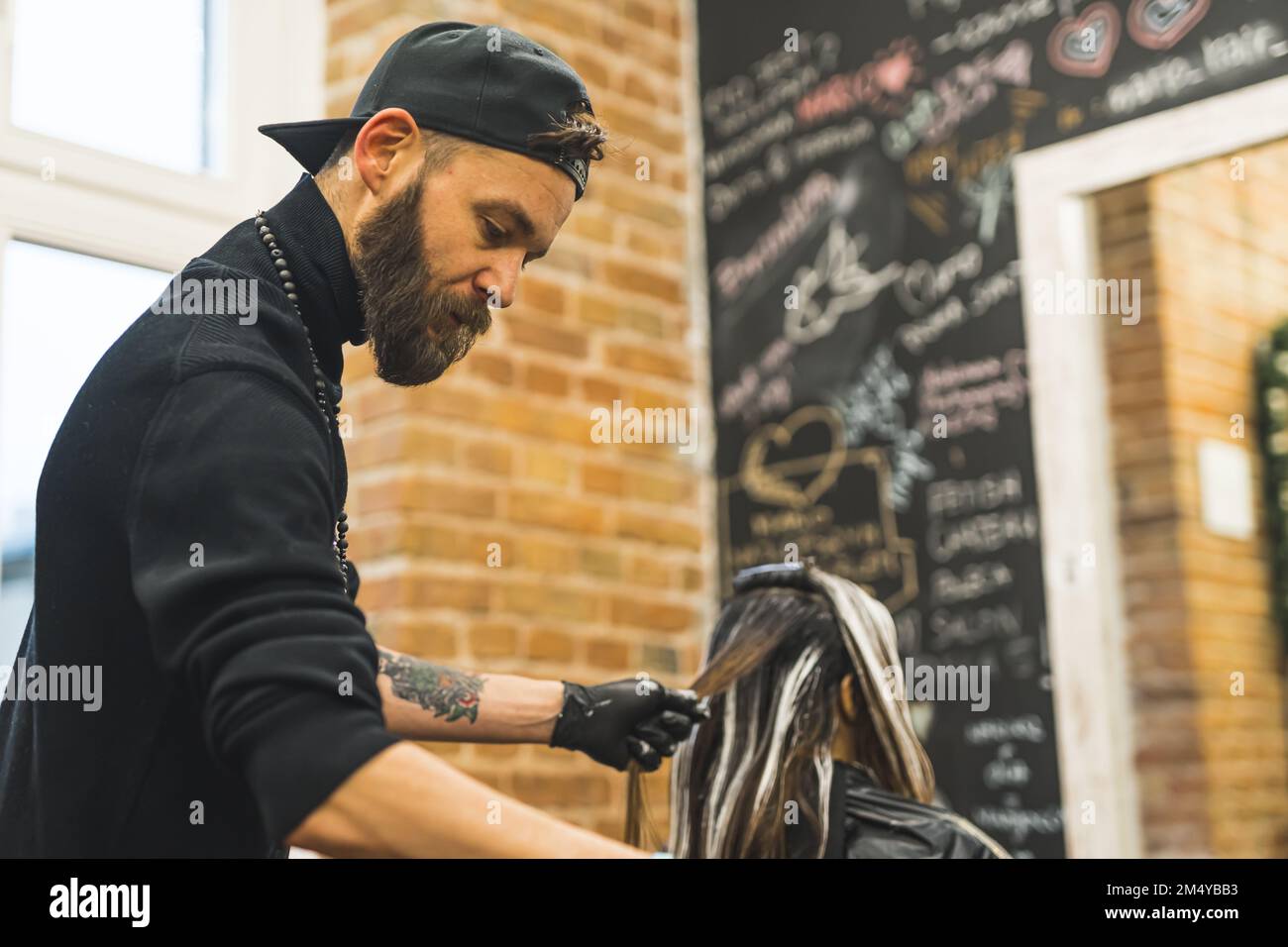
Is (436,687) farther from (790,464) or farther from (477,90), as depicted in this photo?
(790,464)

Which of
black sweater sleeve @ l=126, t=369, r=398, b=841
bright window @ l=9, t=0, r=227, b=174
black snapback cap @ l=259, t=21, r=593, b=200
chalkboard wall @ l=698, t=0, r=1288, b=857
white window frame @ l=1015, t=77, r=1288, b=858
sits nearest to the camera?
black sweater sleeve @ l=126, t=369, r=398, b=841

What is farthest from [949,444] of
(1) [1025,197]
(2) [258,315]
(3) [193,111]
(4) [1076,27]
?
(2) [258,315]

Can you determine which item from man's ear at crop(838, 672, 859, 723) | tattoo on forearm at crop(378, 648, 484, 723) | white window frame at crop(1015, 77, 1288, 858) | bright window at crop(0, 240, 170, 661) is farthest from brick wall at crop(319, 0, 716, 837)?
tattoo on forearm at crop(378, 648, 484, 723)

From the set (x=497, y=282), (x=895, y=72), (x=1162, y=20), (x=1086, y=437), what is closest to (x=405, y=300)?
(x=497, y=282)

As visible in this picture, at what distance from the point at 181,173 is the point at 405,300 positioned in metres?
1.50

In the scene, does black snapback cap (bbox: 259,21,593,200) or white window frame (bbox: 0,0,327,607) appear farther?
white window frame (bbox: 0,0,327,607)

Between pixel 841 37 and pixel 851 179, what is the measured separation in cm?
34

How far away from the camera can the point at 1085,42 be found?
2.79 meters

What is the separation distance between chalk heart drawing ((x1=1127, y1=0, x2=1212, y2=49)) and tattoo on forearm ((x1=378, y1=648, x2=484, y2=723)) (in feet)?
6.39

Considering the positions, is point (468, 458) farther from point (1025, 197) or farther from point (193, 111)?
point (1025, 197)

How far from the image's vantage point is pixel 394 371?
4.58ft

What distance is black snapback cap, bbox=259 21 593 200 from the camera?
129 centimetres

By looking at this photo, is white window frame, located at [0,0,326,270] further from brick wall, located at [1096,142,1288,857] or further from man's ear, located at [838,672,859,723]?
brick wall, located at [1096,142,1288,857]

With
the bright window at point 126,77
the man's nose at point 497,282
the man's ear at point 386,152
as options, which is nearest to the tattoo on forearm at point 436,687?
the man's nose at point 497,282
